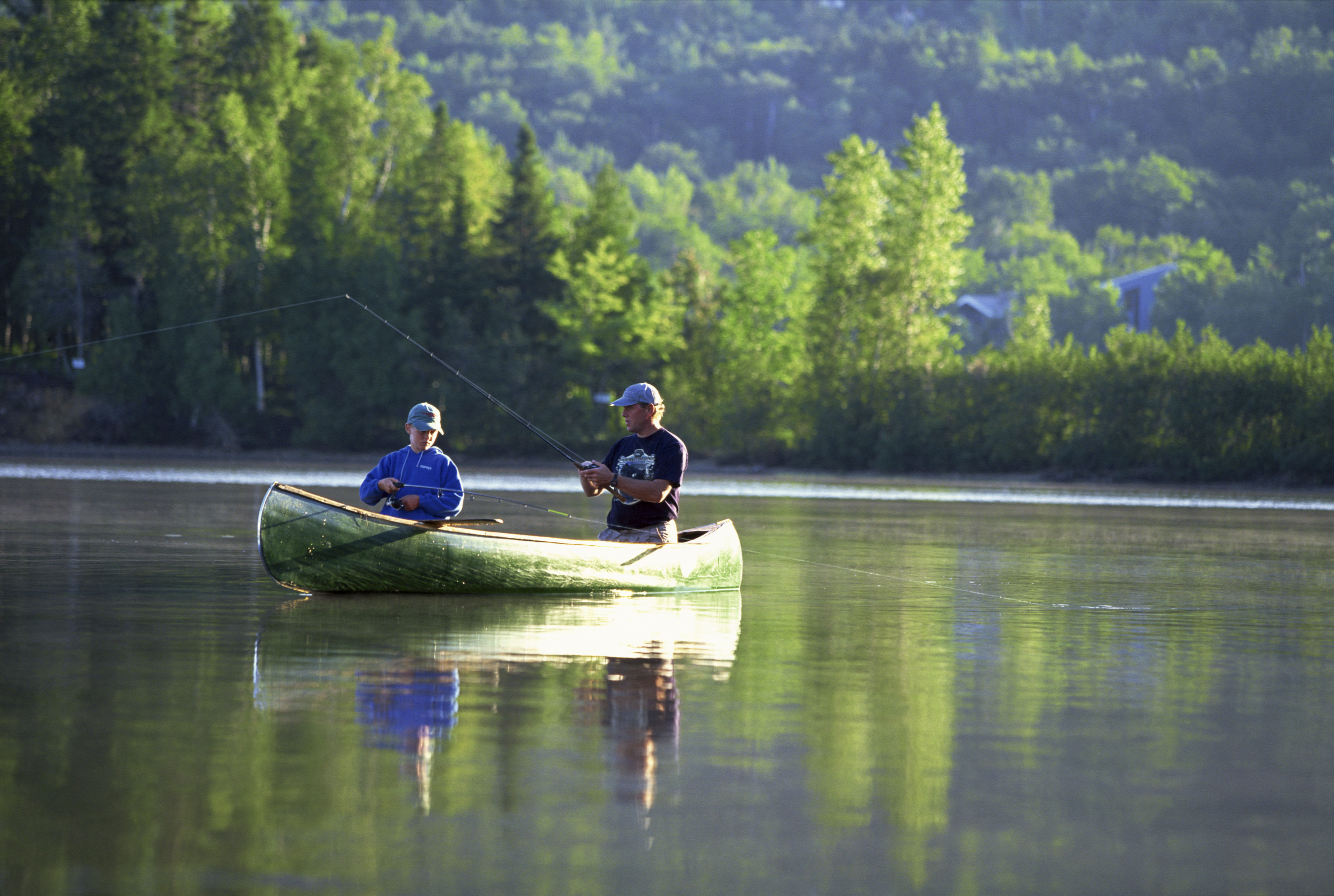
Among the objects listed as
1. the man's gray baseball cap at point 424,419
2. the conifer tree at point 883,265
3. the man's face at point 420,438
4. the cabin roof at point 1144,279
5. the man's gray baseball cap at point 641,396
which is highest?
the cabin roof at point 1144,279

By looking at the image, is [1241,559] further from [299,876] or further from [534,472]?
[534,472]

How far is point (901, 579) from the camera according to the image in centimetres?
1723

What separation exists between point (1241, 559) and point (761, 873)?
16538 millimetres

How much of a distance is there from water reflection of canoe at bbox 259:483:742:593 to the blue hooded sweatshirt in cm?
21

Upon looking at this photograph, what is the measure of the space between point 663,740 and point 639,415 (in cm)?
631

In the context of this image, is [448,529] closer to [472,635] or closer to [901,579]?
[472,635]

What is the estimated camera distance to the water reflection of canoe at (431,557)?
44.4ft

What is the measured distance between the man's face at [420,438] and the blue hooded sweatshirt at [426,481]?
0.05 m

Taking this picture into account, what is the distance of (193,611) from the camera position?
1279cm

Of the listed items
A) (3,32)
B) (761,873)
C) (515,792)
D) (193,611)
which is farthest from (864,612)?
(3,32)

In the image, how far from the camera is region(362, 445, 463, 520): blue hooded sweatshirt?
1416 cm

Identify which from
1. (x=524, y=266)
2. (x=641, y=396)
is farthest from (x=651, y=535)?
(x=524, y=266)

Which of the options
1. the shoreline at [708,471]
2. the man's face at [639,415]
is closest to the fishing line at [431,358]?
the man's face at [639,415]

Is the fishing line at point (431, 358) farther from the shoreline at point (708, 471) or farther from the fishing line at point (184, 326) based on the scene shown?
the shoreline at point (708, 471)
